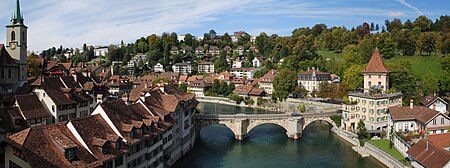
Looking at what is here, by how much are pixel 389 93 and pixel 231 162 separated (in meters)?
28.3

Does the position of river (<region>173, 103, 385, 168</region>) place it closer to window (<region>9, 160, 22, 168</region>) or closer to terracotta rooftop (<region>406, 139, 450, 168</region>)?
terracotta rooftop (<region>406, 139, 450, 168</region>)

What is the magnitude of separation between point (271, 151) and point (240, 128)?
22.8 ft

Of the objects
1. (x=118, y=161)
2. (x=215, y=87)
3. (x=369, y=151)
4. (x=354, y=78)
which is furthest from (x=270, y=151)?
(x=215, y=87)

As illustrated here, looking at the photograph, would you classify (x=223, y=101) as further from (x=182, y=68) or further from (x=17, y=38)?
(x=17, y=38)

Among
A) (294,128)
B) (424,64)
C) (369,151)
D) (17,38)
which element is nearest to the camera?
(17,38)

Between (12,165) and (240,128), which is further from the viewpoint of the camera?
(240,128)

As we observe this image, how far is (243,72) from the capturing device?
443ft

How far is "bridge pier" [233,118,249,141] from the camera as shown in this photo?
185 feet

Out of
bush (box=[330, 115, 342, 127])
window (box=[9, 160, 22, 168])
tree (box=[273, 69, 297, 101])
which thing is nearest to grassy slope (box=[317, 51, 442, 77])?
tree (box=[273, 69, 297, 101])

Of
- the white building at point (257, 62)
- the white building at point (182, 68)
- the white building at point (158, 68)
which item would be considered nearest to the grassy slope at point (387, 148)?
the white building at point (257, 62)

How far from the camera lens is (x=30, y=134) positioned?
24078mm

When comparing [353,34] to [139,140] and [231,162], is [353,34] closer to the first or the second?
[231,162]

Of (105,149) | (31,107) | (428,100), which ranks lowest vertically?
(105,149)

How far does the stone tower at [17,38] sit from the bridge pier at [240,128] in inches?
1056
